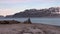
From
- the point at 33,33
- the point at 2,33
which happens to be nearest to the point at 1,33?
the point at 2,33

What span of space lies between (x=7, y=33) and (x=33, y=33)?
284 cm

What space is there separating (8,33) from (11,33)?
1.09 ft

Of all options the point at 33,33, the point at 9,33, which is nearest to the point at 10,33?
the point at 9,33

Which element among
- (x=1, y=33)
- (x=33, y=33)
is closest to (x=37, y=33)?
(x=33, y=33)

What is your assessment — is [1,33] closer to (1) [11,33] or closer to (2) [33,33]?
(1) [11,33]

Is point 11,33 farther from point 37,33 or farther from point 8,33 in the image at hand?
point 37,33

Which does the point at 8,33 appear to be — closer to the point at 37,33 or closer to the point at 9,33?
the point at 9,33

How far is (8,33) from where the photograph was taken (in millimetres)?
18000

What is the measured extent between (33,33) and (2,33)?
11.2 ft

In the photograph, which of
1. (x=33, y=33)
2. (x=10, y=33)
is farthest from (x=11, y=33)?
(x=33, y=33)

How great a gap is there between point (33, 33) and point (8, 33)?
2735mm

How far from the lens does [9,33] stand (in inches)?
711

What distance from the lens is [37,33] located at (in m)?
18.1

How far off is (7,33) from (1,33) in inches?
27.8
